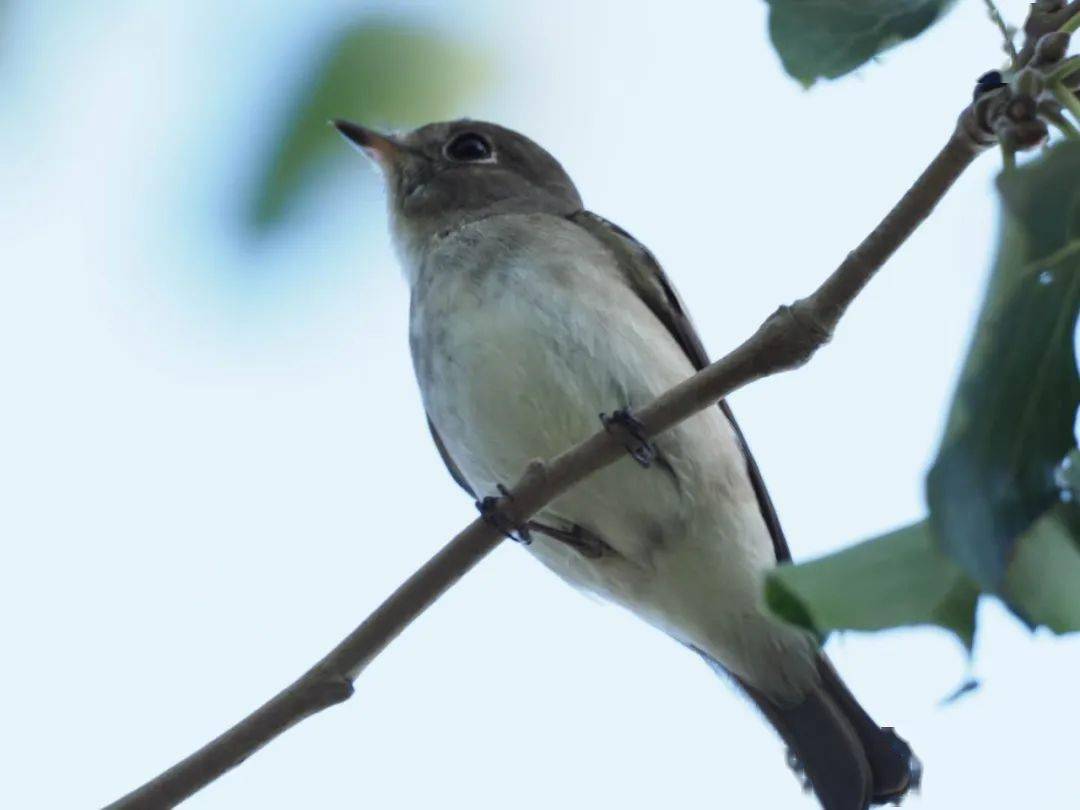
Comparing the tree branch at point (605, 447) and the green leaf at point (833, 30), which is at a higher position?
the green leaf at point (833, 30)

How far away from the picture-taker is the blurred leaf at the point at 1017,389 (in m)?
1.69

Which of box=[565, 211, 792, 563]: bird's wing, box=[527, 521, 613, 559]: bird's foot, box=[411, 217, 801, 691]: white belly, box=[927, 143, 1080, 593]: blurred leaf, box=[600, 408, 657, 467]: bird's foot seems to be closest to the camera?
box=[927, 143, 1080, 593]: blurred leaf

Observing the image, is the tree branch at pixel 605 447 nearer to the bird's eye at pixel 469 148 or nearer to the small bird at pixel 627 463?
the small bird at pixel 627 463

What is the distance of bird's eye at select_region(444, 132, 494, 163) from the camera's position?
19.4 feet

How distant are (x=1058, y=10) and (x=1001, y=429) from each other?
83cm

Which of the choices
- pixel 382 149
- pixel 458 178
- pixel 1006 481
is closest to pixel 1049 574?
pixel 1006 481

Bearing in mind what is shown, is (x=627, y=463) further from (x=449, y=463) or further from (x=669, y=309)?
(x=449, y=463)

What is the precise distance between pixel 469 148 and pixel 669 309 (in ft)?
4.78

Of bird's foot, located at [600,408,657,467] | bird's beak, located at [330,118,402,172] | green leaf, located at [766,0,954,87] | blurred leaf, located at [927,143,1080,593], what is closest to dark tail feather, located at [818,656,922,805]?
bird's foot, located at [600,408,657,467]

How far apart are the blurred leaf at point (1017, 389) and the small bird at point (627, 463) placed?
7.46 ft

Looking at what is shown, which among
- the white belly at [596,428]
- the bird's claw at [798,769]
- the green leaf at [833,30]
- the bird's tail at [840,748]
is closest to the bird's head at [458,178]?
the white belly at [596,428]

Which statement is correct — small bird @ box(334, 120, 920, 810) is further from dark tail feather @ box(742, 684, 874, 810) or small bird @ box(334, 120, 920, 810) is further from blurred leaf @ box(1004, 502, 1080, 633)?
blurred leaf @ box(1004, 502, 1080, 633)

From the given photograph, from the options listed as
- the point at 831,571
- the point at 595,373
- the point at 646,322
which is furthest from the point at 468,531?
the point at 831,571

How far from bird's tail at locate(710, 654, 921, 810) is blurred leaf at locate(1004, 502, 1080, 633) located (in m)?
2.59
